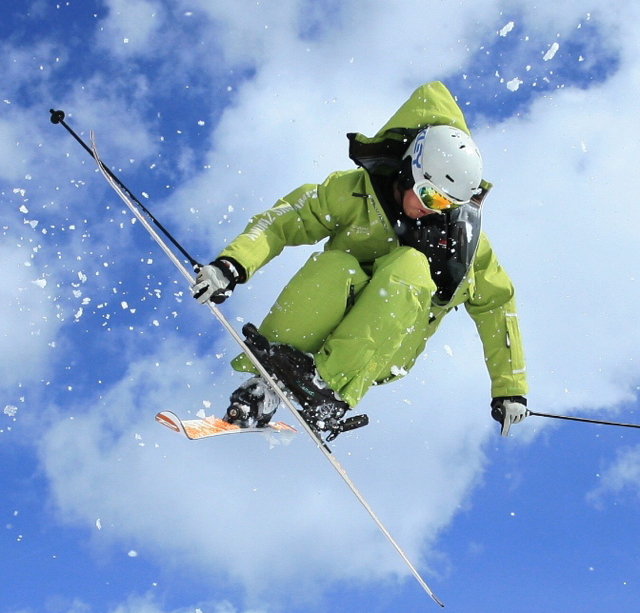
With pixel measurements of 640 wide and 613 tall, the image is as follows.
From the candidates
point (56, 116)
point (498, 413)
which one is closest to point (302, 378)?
point (498, 413)

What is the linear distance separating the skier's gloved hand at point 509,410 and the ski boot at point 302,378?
1.79 metres

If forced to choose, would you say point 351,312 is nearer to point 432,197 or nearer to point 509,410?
point 432,197

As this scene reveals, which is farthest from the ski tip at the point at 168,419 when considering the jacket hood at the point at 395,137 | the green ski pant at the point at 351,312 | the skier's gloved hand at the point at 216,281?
the jacket hood at the point at 395,137

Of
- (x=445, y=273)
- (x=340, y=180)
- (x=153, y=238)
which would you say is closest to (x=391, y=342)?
(x=445, y=273)

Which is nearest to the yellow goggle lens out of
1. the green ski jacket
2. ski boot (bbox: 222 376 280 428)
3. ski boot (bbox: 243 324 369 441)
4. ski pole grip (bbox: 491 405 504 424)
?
the green ski jacket

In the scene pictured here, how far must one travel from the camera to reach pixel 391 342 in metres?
5.31

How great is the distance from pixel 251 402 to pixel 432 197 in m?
1.93

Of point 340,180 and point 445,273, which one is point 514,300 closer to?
point 445,273

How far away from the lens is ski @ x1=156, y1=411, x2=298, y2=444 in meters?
5.42

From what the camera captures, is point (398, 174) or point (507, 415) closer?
point (398, 174)

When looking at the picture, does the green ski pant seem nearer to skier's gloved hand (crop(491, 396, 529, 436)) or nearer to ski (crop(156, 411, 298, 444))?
ski (crop(156, 411, 298, 444))

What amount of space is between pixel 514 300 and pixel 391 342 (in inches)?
71.4

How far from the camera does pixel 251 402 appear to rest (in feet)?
18.4

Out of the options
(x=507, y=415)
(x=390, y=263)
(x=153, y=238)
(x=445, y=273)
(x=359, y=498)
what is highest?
(x=153, y=238)
